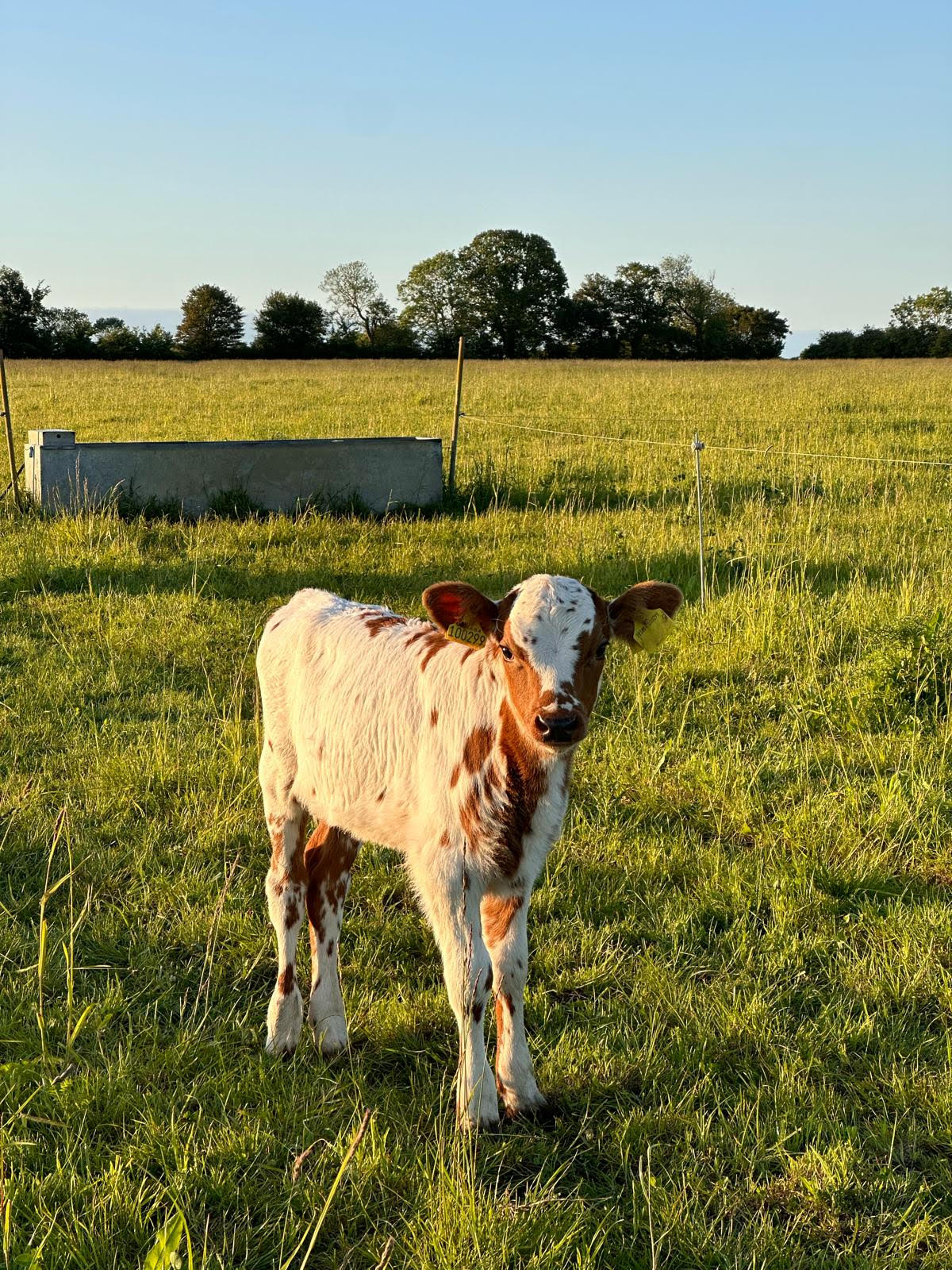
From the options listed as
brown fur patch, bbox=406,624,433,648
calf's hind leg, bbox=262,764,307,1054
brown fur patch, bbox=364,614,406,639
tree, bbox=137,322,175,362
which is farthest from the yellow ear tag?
tree, bbox=137,322,175,362

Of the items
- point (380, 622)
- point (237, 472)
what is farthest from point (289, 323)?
point (380, 622)

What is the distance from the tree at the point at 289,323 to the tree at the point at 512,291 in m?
11.5

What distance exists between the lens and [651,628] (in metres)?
3.47

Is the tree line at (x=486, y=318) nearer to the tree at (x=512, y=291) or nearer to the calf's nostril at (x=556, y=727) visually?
the tree at (x=512, y=291)

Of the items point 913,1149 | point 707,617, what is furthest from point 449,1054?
point 707,617

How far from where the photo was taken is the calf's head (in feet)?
9.75

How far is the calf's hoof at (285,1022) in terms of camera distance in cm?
357

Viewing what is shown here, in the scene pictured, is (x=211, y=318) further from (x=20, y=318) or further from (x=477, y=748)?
(x=477, y=748)

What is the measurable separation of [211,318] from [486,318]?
19414 mm

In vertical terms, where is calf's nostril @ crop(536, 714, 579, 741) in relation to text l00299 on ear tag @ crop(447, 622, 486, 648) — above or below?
below

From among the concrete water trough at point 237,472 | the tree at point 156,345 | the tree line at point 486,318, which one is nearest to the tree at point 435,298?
the tree line at point 486,318

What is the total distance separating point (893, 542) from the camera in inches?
388

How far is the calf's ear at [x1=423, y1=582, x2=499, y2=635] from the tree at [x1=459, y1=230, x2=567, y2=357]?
229 ft

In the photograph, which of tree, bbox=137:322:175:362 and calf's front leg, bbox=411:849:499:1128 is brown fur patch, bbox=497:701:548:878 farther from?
tree, bbox=137:322:175:362
